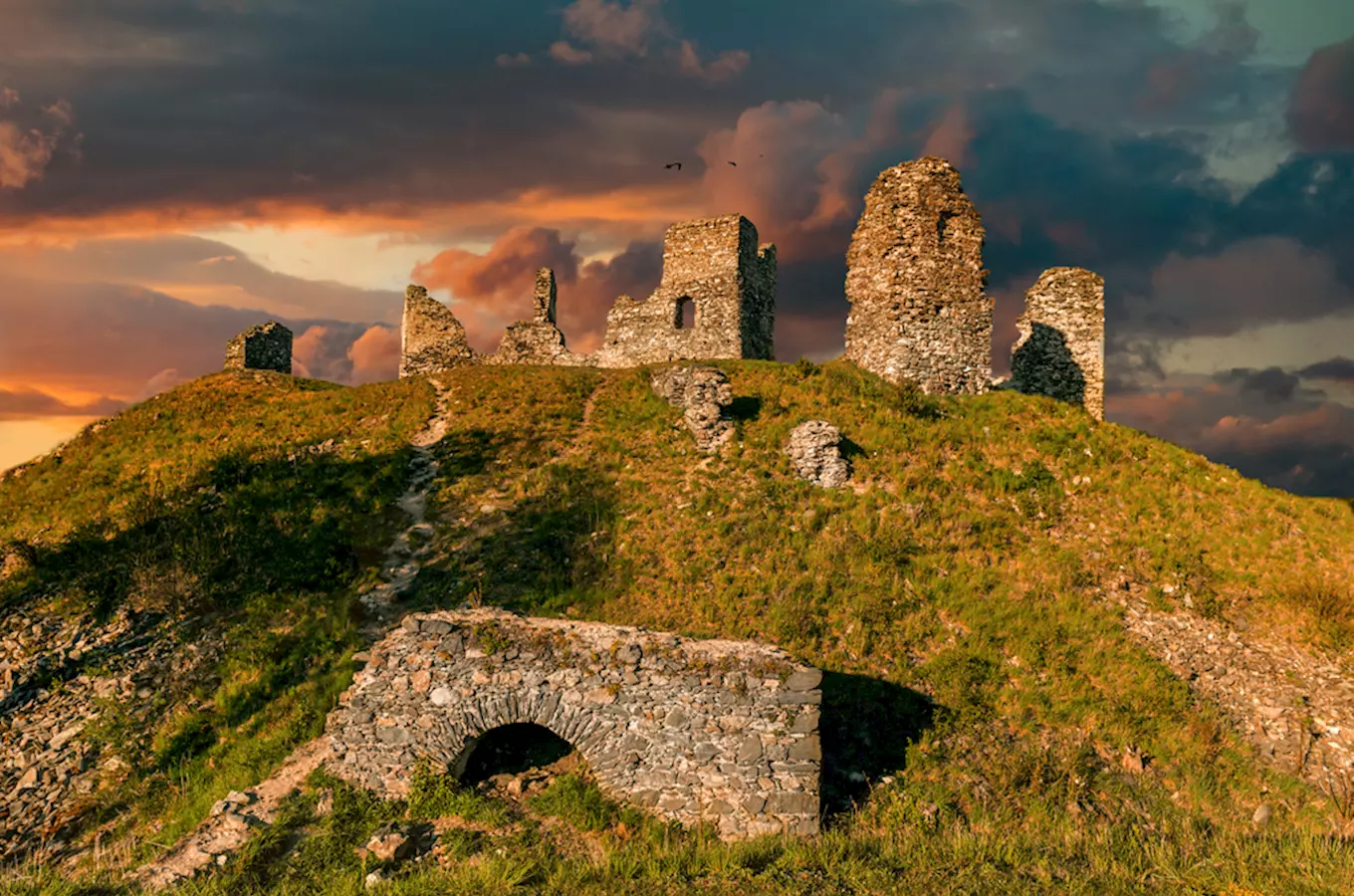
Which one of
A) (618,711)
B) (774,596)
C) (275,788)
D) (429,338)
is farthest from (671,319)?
(275,788)

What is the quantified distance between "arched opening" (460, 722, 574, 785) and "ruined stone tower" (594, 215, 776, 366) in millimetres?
24732

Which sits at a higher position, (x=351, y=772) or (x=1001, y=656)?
(x=1001, y=656)

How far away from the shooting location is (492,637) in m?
12.7

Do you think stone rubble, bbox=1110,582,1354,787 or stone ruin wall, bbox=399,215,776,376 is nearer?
stone rubble, bbox=1110,582,1354,787

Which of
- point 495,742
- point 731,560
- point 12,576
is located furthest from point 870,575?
point 12,576

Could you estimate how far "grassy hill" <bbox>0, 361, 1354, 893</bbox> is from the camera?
Result: 36.1 ft

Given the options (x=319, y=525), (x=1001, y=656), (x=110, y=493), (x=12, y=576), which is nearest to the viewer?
(x=1001, y=656)

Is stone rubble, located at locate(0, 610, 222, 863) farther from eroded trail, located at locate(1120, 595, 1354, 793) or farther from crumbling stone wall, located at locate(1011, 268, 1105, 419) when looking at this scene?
crumbling stone wall, located at locate(1011, 268, 1105, 419)

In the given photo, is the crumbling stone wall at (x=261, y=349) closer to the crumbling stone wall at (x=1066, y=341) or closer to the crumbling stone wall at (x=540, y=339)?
the crumbling stone wall at (x=540, y=339)

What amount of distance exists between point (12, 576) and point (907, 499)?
70.4ft

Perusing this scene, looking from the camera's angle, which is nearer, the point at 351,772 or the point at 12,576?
the point at 351,772

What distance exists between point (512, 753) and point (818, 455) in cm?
1164

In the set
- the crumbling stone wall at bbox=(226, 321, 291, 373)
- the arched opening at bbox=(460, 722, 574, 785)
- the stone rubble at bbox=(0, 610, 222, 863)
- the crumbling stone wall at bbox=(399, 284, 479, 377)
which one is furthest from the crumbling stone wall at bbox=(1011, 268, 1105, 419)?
the crumbling stone wall at bbox=(226, 321, 291, 373)

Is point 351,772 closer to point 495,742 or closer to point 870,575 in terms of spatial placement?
point 495,742
